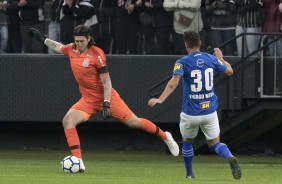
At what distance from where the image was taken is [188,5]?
21.5 m

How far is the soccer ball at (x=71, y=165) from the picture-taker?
16609 mm

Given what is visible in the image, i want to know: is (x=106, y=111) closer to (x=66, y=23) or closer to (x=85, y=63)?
(x=85, y=63)

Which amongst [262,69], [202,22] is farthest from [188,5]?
[262,69]

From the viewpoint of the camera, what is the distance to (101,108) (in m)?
17.8

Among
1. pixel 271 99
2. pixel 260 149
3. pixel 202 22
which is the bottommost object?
pixel 260 149

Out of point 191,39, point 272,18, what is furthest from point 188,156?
point 272,18

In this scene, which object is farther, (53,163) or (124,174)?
→ (53,163)

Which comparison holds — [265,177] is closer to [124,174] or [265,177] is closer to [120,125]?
[124,174]

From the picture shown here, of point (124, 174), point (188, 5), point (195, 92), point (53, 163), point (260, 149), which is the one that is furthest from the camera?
point (260, 149)

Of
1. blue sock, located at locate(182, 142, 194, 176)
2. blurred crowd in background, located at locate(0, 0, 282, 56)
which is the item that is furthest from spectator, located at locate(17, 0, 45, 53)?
blue sock, located at locate(182, 142, 194, 176)

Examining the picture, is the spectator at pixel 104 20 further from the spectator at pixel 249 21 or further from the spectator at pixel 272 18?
the spectator at pixel 272 18

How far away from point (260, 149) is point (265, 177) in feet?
24.1

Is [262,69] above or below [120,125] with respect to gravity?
above

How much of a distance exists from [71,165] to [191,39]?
2826mm
